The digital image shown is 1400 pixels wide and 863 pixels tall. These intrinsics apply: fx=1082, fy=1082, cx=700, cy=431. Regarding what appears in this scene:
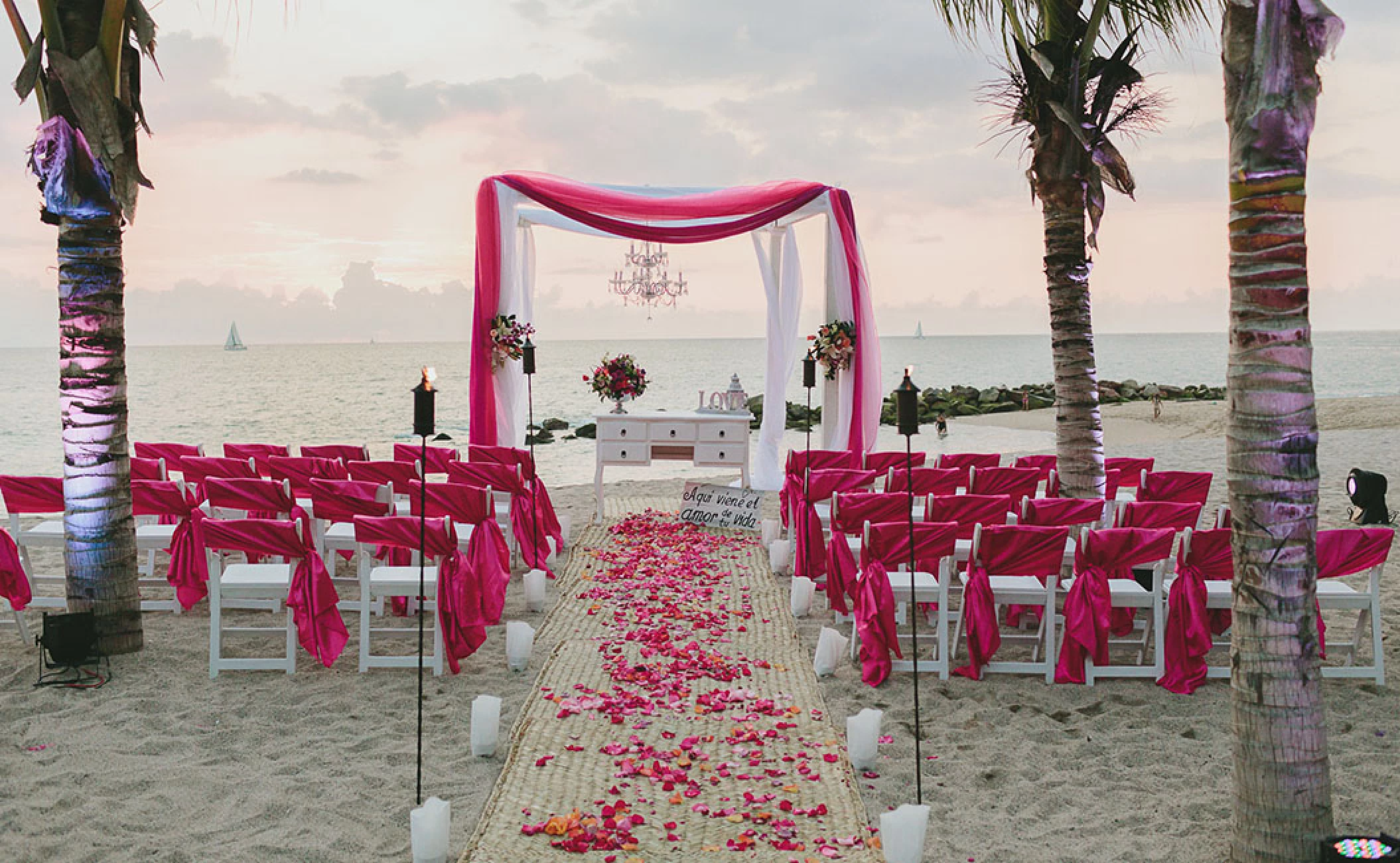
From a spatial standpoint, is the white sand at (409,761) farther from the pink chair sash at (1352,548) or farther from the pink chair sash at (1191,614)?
the pink chair sash at (1352,548)

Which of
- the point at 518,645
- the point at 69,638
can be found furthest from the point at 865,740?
the point at 69,638

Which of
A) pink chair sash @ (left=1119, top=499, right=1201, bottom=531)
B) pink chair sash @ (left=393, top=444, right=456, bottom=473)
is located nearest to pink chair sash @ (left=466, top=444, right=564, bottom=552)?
pink chair sash @ (left=393, top=444, right=456, bottom=473)

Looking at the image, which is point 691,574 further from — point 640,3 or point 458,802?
point 640,3

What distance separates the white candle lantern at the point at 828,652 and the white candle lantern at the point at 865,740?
122cm

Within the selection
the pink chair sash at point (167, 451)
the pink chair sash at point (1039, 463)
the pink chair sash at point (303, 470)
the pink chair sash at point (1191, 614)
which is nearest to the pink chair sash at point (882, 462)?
the pink chair sash at point (1039, 463)

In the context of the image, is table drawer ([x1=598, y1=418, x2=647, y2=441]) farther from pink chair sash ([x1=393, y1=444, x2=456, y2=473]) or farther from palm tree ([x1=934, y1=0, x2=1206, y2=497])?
palm tree ([x1=934, y1=0, x2=1206, y2=497])

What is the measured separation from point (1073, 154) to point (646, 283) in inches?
195

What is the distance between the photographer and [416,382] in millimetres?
61844

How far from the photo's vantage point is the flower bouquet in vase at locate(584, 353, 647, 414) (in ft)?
35.1

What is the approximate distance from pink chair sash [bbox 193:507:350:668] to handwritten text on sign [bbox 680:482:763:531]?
4552 mm

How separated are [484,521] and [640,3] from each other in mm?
9825

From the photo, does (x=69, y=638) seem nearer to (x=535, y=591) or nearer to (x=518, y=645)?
(x=518, y=645)

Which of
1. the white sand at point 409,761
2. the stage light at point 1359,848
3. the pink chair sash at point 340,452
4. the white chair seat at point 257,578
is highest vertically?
the pink chair sash at point 340,452

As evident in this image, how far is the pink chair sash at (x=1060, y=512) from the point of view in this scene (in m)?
6.26
